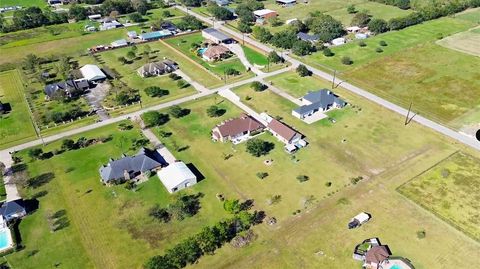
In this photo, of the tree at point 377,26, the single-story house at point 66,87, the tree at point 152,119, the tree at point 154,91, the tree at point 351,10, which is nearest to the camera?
the tree at point 152,119

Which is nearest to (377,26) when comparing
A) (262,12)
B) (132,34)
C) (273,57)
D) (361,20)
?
(361,20)

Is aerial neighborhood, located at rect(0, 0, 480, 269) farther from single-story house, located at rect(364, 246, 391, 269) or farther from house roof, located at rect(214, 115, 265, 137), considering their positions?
house roof, located at rect(214, 115, 265, 137)

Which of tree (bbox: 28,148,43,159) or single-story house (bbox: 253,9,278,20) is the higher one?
single-story house (bbox: 253,9,278,20)

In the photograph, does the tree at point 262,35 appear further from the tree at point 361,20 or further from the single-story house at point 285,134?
the single-story house at point 285,134

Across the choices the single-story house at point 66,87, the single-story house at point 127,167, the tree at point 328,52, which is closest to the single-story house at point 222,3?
the tree at point 328,52

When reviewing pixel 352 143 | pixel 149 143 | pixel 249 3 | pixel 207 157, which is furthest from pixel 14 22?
pixel 352 143


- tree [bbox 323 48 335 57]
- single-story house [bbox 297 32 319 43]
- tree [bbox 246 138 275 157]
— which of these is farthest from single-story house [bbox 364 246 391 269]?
single-story house [bbox 297 32 319 43]
